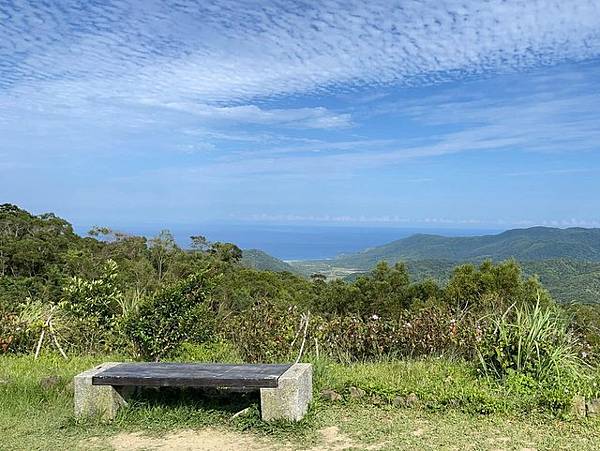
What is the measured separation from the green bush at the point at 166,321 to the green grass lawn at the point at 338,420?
49.3 inches

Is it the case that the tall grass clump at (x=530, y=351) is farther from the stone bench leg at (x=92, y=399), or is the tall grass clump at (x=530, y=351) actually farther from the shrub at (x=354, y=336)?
the stone bench leg at (x=92, y=399)

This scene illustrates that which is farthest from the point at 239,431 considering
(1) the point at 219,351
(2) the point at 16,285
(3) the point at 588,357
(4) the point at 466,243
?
(4) the point at 466,243

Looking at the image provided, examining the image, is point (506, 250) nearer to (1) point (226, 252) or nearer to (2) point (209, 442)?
(1) point (226, 252)

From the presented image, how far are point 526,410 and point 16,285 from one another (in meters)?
15.3

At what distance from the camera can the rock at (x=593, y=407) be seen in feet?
15.8

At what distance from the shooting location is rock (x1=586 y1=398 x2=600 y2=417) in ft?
15.8

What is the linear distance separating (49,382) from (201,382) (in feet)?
5.57

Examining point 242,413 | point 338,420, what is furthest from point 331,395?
point 242,413

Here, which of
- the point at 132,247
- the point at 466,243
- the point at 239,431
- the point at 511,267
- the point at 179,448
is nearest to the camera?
the point at 179,448

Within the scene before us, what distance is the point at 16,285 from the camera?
1705 centimetres

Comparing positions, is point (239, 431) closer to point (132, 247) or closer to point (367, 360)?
point (367, 360)

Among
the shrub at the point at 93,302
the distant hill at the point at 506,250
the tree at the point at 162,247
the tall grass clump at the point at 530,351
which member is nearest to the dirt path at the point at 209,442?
the tall grass clump at the point at 530,351

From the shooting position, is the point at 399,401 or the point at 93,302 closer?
the point at 399,401

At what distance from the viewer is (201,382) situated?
4.80 m
